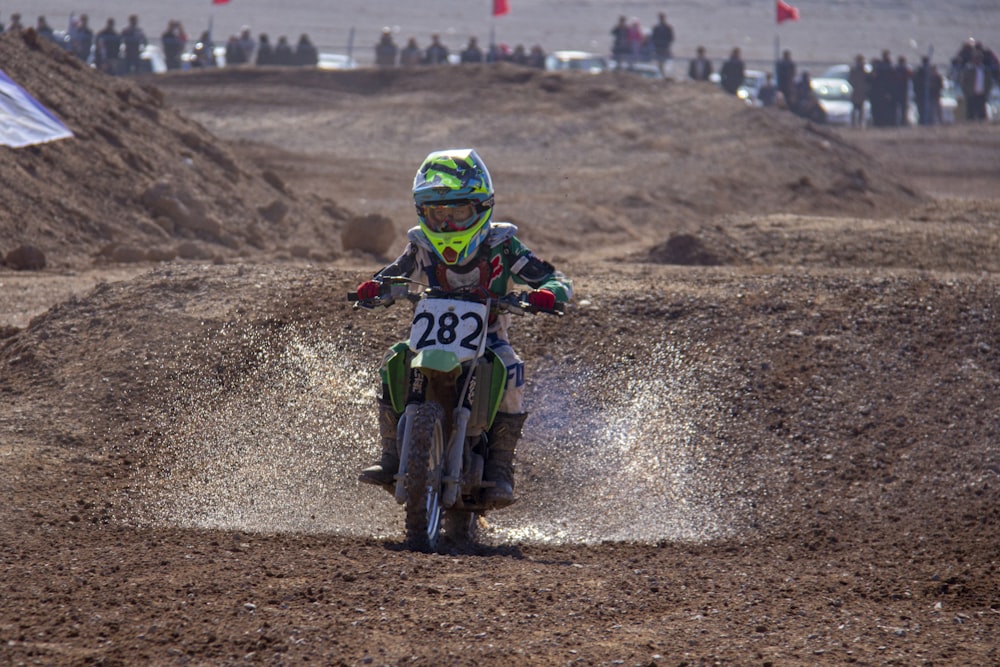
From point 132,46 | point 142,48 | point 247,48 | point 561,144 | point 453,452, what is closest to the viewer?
point 453,452

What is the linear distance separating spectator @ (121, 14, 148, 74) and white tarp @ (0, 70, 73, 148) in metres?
15.5

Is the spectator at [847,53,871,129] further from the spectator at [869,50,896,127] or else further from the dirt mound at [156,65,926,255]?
the dirt mound at [156,65,926,255]

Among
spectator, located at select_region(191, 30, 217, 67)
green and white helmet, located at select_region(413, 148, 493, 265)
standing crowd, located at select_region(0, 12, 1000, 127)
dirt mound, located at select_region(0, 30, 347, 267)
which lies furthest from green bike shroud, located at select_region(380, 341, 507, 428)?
spectator, located at select_region(191, 30, 217, 67)

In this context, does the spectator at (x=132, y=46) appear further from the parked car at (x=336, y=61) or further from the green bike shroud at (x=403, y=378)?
the green bike shroud at (x=403, y=378)

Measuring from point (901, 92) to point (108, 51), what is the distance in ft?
72.8

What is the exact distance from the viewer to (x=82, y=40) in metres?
31.1

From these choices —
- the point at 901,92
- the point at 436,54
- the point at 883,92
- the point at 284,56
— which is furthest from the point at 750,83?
the point at 284,56

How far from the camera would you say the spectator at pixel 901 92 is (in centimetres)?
3416

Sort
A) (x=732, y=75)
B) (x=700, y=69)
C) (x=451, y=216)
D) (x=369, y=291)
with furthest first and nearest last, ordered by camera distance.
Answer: (x=700, y=69) < (x=732, y=75) < (x=369, y=291) < (x=451, y=216)

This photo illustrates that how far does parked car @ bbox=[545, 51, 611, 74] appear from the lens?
114 ft

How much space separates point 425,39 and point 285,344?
37.2 meters

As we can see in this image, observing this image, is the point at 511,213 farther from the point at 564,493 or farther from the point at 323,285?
the point at 564,493

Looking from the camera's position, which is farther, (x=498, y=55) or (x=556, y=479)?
(x=498, y=55)

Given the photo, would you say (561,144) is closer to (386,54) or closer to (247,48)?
(386,54)
